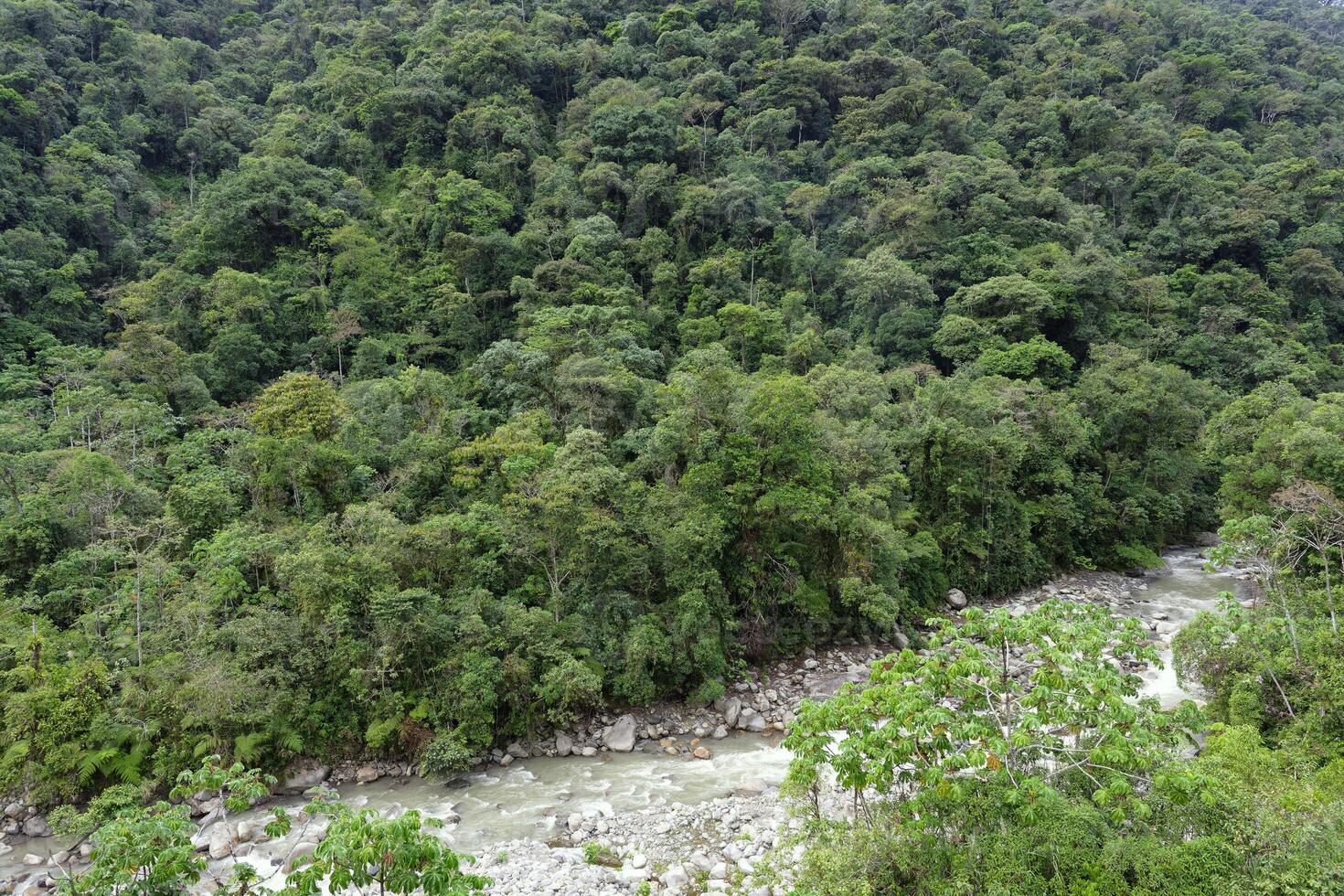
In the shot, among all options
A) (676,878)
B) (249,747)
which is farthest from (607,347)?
(676,878)

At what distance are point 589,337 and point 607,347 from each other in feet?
2.99

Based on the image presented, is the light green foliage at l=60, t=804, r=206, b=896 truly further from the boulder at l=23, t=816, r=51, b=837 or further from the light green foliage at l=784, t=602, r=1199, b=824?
the boulder at l=23, t=816, r=51, b=837

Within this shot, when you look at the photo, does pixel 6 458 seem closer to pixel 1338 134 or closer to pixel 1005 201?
pixel 1005 201

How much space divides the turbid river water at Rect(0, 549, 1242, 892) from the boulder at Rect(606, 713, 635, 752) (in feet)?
0.69

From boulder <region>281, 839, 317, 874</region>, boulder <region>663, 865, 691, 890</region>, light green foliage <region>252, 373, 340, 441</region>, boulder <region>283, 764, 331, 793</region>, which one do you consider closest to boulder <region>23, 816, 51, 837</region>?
boulder <region>283, 764, 331, 793</region>

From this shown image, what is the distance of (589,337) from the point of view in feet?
82.8

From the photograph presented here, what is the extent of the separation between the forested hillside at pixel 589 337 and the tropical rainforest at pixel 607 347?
16 cm

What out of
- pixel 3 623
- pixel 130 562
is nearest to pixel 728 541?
pixel 130 562

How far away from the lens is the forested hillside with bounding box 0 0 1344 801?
15.6 meters

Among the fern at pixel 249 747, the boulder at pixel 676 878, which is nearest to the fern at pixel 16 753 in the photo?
the fern at pixel 249 747

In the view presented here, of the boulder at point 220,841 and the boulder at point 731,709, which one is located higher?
the boulder at point 220,841

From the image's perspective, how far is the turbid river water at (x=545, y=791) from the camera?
1302cm

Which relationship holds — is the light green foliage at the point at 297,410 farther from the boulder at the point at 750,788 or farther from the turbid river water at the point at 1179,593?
the turbid river water at the point at 1179,593

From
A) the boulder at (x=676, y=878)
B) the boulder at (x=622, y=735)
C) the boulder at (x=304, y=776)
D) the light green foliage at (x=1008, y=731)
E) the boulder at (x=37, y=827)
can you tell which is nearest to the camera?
the light green foliage at (x=1008, y=731)
